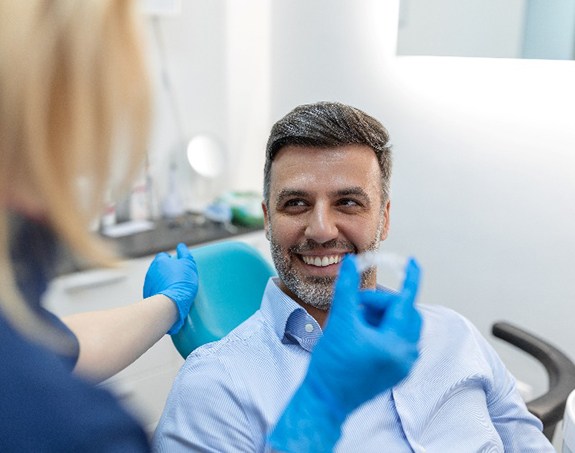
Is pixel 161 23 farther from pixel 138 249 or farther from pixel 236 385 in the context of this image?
pixel 236 385

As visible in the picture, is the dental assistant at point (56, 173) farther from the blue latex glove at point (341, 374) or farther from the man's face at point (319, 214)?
the man's face at point (319, 214)

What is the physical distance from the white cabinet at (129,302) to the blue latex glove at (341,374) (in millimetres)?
1350

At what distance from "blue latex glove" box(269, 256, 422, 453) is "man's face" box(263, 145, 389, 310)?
1.58 ft

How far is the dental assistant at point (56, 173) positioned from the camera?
1.89 feet

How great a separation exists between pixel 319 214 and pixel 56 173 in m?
0.84

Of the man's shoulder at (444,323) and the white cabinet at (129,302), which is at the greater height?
the man's shoulder at (444,323)

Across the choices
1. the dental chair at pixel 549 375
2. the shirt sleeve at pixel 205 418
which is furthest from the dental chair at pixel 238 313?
the shirt sleeve at pixel 205 418

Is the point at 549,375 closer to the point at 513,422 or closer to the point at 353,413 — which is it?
the point at 513,422

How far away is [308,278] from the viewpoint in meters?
1.42

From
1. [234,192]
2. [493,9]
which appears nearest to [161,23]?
[234,192]

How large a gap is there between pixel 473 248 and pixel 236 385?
1.46 metres

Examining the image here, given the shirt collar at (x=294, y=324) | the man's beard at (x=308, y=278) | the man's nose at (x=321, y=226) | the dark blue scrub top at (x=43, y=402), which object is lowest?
the shirt collar at (x=294, y=324)

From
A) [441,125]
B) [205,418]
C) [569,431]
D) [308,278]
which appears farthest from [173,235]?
[569,431]

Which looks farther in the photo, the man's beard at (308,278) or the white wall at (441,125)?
the white wall at (441,125)
